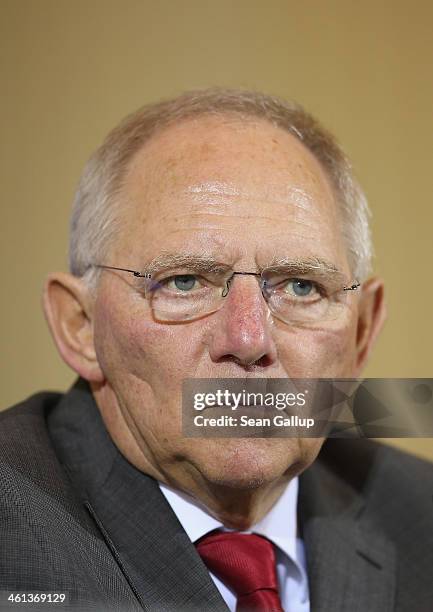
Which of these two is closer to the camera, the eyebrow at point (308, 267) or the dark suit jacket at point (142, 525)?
the dark suit jacket at point (142, 525)

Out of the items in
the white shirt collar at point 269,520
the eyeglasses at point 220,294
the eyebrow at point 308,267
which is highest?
the eyebrow at point 308,267

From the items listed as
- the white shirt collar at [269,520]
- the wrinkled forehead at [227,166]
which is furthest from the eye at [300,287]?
the white shirt collar at [269,520]

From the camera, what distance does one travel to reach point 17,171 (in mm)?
1451

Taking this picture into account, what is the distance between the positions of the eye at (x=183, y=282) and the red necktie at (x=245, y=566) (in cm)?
38

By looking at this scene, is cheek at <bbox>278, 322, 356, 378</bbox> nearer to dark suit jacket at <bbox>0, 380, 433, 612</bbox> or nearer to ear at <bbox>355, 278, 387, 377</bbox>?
ear at <bbox>355, 278, 387, 377</bbox>

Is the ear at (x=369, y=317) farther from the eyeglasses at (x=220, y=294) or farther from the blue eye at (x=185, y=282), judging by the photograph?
the blue eye at (x=185, y=282)

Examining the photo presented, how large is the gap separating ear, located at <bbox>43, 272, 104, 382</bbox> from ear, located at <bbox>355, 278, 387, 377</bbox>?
448 mm

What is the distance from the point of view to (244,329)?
1077 mm

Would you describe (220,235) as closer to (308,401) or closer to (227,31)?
(308,401)

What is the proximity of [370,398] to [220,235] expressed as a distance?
314mm

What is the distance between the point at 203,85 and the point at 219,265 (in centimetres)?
47

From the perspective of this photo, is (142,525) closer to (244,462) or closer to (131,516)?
(131,516)

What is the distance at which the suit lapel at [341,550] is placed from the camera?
128 cm

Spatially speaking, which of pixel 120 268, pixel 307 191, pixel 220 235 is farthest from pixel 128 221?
pixel 307 191
